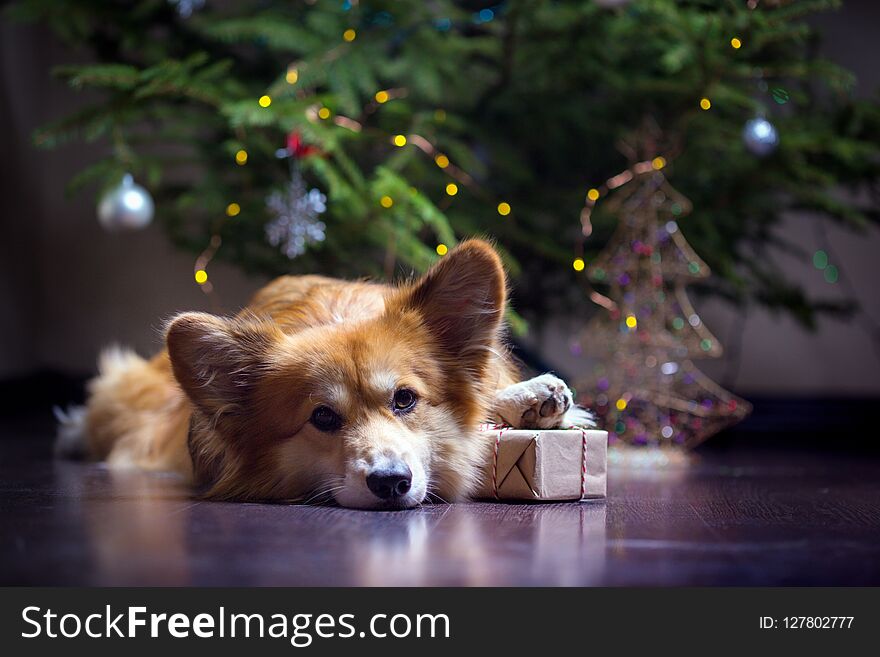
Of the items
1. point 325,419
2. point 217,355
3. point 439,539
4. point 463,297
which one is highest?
point 463,297

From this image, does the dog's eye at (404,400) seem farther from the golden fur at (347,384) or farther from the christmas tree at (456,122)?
the christmas tree at (456,122)

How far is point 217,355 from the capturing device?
6.47ft

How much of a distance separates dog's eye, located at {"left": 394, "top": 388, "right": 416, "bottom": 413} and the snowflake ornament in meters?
1.13

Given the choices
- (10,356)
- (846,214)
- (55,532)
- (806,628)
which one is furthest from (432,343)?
(10,356)

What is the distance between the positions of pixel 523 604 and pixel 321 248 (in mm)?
2110

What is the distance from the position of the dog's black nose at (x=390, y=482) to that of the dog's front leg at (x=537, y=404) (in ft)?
1.08

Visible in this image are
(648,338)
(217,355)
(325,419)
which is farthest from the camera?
(648,338)

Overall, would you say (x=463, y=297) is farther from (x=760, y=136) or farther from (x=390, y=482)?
(x=760, y=136)

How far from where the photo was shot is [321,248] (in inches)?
124

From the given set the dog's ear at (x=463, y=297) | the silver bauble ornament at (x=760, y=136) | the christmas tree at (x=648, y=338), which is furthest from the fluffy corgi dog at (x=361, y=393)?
the silver bauble ornament at (x=760, y=136)

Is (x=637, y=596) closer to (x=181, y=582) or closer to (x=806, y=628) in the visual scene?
(x=806, y=628)

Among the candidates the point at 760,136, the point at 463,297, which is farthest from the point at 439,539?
the point at 760,136

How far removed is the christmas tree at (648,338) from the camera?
3070mm

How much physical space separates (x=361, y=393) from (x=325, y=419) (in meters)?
0.09
